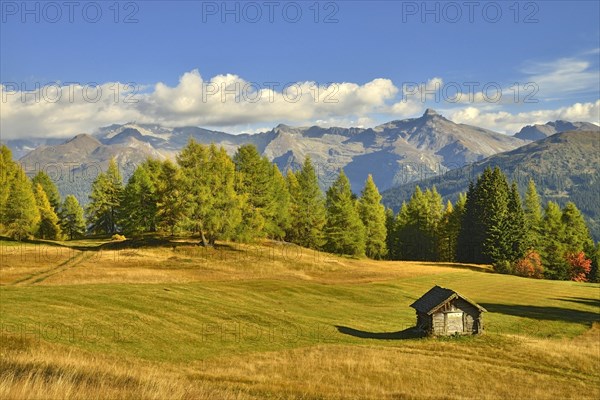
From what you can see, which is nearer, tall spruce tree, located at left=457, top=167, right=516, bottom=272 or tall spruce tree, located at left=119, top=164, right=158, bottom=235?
tall spruce tree, located at left=119, top=164, right=158, bottom=235

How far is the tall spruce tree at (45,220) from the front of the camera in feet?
283

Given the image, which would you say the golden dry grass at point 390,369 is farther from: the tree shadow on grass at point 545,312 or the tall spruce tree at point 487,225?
the tall spruce tree at point 487,225

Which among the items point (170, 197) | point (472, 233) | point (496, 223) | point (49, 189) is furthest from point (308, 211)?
point (49, 189)

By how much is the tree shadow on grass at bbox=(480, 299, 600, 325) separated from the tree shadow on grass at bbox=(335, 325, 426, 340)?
52.5ft

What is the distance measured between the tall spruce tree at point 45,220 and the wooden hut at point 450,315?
7214cm

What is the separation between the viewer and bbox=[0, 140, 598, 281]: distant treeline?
65.9 meters

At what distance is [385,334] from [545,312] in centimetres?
2419

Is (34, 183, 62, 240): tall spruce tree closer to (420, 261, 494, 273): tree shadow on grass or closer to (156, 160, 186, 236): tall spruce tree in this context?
(156, 160, 186, 236): tall spruce tree

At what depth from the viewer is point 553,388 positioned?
2853 cm

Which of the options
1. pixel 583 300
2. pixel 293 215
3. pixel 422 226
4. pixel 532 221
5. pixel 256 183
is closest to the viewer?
pixel 583 300

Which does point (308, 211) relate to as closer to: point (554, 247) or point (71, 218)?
point (554, 247)

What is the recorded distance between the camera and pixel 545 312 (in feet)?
177

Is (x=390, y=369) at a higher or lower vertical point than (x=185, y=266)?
lower

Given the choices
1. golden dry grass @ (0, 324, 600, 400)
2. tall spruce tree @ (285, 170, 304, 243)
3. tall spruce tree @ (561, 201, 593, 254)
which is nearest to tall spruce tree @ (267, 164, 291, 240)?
tall spruce tree @ (285, 170, 304, 243)
